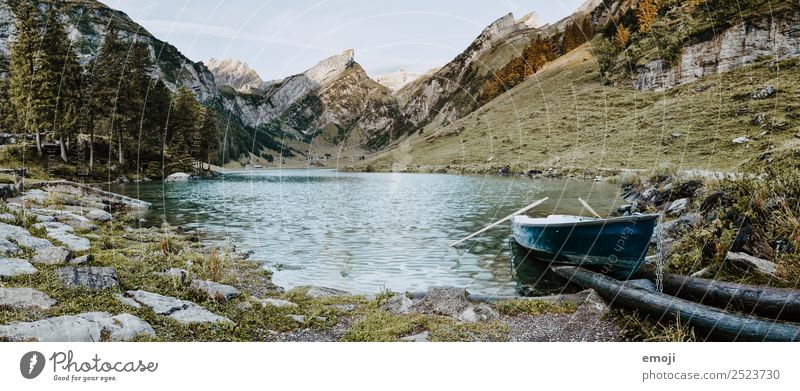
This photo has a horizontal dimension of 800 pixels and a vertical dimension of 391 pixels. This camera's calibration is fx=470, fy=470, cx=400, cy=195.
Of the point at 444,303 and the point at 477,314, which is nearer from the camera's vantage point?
the point at 477,314

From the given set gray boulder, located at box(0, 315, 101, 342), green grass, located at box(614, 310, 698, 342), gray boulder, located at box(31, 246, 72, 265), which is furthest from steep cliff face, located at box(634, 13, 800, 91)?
gray boulder, located at box(0, 315, 101, 342)

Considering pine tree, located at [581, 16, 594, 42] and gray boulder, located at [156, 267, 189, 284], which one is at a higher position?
pine tree, located at [581, 16, 594, 42]

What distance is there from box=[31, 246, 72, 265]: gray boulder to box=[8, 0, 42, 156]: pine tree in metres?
36.9

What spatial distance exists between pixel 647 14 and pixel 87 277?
109 metres

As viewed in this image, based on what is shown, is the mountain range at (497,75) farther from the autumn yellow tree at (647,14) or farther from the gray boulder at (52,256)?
the gray boulder at (52,256)

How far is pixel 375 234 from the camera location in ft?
72.6

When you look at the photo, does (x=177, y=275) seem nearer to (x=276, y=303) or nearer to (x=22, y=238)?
(x=276, y=303)

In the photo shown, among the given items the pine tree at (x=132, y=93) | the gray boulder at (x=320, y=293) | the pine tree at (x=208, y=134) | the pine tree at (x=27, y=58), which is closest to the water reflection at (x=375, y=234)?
the gray boulder at (x=320, y=293)

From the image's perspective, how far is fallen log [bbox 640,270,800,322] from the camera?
24.3ft

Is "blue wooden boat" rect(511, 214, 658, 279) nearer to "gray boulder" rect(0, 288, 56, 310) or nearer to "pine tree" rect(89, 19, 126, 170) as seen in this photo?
"gray boulder" rect(0, 288, 56, 310)

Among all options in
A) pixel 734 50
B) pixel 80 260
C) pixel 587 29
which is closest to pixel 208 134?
pixel 80 260
